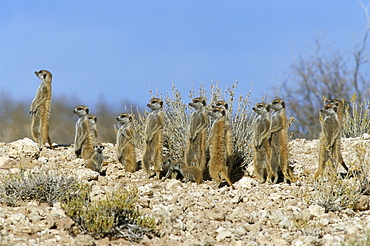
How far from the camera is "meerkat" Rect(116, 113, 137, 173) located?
30.7 ft

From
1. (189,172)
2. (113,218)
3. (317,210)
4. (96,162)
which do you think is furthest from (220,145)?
(113,218)

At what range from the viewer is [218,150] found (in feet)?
27.0

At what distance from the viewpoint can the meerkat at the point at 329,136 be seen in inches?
319

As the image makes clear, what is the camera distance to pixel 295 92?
67.7ft

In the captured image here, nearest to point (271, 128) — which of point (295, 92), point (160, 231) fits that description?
point (160, 231)

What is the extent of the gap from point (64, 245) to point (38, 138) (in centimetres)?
627

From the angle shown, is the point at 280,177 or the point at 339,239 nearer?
the point at 339,239

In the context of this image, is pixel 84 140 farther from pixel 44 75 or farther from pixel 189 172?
pixel 189 172

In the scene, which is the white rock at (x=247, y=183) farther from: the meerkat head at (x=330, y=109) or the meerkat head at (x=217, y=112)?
the meerkat head at (x=330, y=109)

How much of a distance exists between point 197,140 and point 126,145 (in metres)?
1.45

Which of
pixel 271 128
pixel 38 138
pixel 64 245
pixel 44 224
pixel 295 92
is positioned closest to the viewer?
pixel 64 245

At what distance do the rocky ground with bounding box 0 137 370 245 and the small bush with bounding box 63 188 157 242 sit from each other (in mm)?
102

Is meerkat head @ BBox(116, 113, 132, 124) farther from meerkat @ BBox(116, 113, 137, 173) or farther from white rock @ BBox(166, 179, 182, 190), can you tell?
white rock @ BBox(166, 179, 182, 190)

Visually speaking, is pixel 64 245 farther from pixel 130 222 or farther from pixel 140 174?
pixel 140 174
